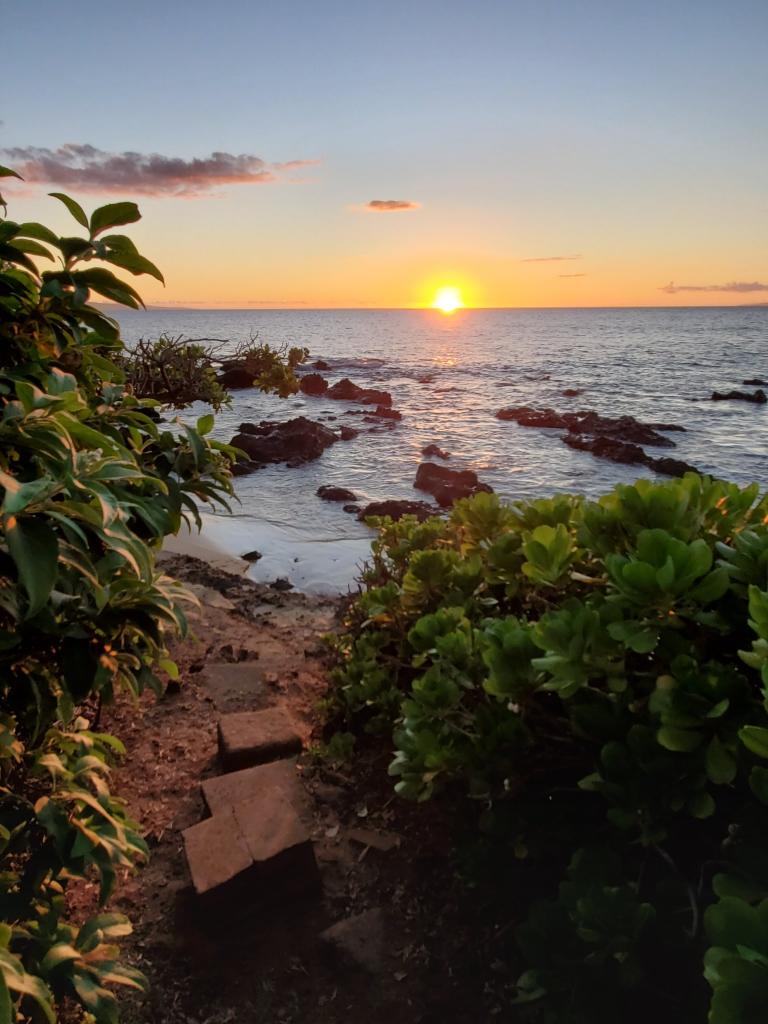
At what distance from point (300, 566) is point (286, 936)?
26.5 feet

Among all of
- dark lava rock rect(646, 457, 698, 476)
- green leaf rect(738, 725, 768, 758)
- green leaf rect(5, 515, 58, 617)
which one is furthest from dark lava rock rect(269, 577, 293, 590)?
dark lava rock rect(646, 457, 698, 476)

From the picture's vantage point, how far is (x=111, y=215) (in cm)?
168

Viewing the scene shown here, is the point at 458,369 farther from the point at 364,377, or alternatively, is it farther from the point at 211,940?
the point at 211,940

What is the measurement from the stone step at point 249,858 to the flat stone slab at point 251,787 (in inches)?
4.8

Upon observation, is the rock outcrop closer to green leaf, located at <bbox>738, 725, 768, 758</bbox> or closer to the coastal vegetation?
the coastal vegetation

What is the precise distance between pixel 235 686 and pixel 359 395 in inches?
1297

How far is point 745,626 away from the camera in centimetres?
175

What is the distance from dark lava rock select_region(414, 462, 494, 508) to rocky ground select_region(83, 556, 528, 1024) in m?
12.6

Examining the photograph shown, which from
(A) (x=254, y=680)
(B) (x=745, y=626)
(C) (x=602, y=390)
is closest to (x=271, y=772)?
(A) (x=254, y=680)

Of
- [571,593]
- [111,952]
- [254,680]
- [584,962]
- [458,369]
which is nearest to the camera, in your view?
[584,962]

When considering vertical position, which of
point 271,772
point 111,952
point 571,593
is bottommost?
point 271,772

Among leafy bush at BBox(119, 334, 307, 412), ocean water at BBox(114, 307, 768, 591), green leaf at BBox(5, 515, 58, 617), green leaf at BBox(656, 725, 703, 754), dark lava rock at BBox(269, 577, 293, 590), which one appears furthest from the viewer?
ocean water at BBox(114, 307, 768, 591)

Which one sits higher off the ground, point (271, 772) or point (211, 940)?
point (271, 772)

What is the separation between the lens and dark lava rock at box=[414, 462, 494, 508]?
1633cm
